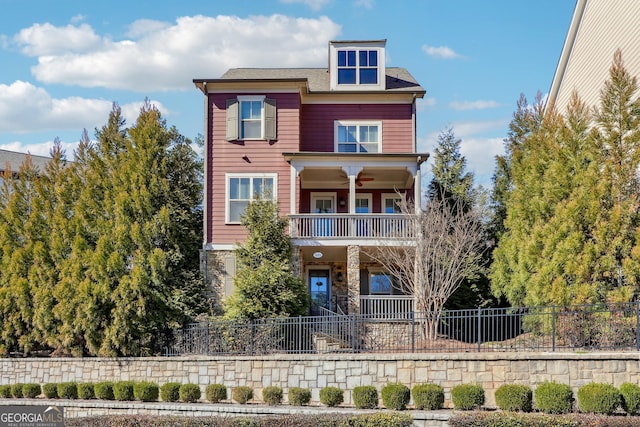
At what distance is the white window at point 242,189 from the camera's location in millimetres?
25484

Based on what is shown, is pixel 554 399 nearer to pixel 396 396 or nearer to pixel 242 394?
pixel 396 396

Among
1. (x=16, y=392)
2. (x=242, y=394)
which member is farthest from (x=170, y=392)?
(x=16, y=392)

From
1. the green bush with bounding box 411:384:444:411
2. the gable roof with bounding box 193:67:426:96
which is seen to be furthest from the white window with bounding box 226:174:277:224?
the green bush with bounding box 411:384:444:411

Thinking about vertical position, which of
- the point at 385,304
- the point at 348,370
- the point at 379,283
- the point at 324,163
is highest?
the point at 324,163

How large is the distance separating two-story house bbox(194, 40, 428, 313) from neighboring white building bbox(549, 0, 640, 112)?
A: 575 cm

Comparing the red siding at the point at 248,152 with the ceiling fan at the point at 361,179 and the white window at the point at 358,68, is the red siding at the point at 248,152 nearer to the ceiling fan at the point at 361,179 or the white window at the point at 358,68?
the white window at the point at 358,68

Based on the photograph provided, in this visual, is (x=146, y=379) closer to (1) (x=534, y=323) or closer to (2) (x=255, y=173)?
(2) (x=255, y=173)

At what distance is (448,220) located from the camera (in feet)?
81.7

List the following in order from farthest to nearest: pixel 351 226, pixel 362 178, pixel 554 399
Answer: pixel 362 178, pixel 351 226, pixel 554 399

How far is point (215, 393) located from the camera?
18984 millimetres

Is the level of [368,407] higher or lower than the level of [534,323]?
lower

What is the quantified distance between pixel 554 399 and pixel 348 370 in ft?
16.7

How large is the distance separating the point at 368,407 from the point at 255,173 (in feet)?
34.9

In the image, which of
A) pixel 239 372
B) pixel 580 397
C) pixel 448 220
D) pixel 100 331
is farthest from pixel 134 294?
pixel 580 397
